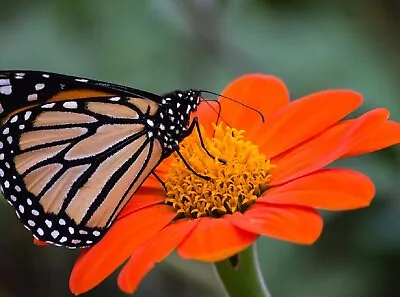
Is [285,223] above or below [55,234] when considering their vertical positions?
above

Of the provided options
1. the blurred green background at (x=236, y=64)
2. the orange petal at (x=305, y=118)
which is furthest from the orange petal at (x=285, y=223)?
the blurred green background at (x=236, y=64)

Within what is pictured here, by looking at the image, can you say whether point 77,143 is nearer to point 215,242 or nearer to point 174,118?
point 174,118

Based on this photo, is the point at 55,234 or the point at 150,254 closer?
the point at 150,254

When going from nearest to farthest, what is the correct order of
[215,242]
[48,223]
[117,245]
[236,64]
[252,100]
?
1. [215,242]
2. [117,245]
3. [48,223]
4. [252,100]
5. [236,64]

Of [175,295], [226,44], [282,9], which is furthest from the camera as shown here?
[282,9]

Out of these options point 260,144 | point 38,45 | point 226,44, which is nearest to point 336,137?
point 260,144

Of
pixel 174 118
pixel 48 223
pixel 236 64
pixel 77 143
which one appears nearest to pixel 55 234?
pixel 48 223

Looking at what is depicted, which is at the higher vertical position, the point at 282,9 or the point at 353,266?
the point at 282,9

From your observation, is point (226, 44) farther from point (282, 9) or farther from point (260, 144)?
point (260, 144)
